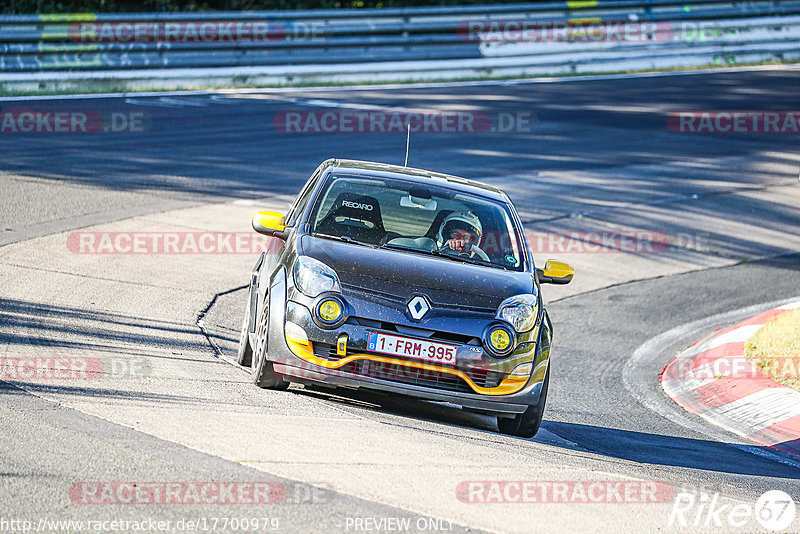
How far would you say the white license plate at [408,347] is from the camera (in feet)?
21.6

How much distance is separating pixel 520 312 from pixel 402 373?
34.1 inches

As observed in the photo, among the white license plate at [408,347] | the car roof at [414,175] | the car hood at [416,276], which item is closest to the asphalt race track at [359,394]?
the white license plate at [408,347]

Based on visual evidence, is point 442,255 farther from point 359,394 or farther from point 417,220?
point 359,394

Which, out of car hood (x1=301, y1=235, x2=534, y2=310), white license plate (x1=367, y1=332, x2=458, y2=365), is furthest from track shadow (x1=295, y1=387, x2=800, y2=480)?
car hood (x1=301, y1=235, x2=534, y2=310)

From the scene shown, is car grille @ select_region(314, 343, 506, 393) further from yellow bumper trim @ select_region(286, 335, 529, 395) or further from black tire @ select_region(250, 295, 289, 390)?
black tire @ select_region(250, 295, 289, 390)

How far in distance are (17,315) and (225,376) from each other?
76.1 inches

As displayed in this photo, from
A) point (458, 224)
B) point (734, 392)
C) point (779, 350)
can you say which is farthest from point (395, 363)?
point (779, 350)

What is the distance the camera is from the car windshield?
24.7 ft

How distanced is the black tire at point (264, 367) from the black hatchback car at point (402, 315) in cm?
1

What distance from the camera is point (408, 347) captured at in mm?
6574

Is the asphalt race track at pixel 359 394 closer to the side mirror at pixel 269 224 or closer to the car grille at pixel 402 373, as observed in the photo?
the car grille at pixel 402 373

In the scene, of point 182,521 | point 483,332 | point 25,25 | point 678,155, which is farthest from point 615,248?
point 25,25

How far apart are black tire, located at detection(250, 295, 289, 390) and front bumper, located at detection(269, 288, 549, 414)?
0.11 meters

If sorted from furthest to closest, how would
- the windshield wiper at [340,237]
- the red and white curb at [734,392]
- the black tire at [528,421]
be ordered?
1. the red and white curb at [734,392]
2. the windshield wiper at [340,237]
3. the black tire at [528,421]
